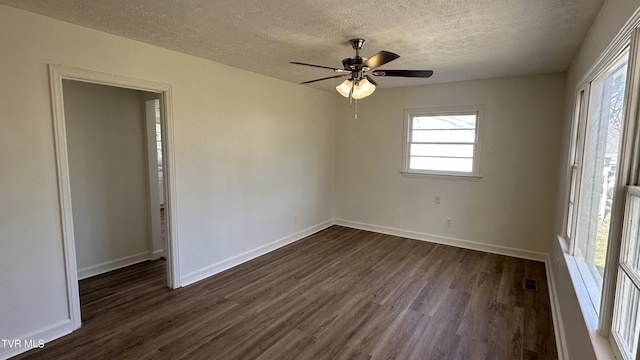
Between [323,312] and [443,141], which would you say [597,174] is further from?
[443,141]

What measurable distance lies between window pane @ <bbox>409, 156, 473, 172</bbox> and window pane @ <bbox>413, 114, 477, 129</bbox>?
19.4 inches

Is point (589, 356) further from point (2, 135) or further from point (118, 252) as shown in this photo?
point (118, 252)

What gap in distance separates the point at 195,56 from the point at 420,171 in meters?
3.56

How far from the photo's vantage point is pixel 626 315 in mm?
1328

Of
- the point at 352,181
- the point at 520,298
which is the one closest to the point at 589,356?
the point at 520,298

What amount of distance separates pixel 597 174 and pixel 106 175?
4699mm

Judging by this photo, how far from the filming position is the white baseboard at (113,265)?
11.8 ft

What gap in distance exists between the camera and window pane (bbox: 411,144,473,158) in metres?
4.68

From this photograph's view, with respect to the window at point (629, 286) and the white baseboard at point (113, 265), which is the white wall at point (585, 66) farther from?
the white baseboard at point (113, 265)

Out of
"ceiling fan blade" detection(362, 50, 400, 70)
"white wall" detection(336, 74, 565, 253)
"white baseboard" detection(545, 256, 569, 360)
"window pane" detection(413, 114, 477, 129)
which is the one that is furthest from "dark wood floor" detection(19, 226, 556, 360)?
"ceiling fan blade" detection(362, 50, 400, 70)

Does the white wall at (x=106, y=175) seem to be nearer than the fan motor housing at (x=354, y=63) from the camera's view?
No

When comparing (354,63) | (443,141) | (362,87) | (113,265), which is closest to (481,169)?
(443,141)

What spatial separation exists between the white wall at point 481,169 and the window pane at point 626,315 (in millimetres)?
3146

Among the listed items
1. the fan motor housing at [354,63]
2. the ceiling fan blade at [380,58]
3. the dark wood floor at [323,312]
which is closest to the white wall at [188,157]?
the dark wood floor at [323,312]
